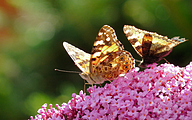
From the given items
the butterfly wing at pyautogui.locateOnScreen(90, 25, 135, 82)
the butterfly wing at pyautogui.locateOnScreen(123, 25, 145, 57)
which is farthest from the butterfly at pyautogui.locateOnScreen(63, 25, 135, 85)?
the butterfly wing at pyautogui.locateOnScreen(123, 25, 145, 57)

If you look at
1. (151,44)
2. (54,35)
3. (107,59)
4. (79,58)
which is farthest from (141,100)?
(54,35)

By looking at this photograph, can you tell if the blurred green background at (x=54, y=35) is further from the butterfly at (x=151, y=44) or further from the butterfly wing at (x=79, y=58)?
the butterfly at (x=151, y=44)

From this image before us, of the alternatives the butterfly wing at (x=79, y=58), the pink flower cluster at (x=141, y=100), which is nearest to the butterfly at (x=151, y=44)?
the pink flower cluster at (x=141, y=100)

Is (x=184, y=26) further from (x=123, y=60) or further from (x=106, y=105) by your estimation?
(x=106, y=105)

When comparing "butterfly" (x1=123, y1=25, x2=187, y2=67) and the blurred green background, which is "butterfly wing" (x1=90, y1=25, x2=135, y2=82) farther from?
the blurred green background

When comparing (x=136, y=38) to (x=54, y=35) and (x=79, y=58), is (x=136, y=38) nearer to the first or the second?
(x=79, y=58)

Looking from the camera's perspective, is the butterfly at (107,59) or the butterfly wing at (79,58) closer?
the butterfly at (107,59)
